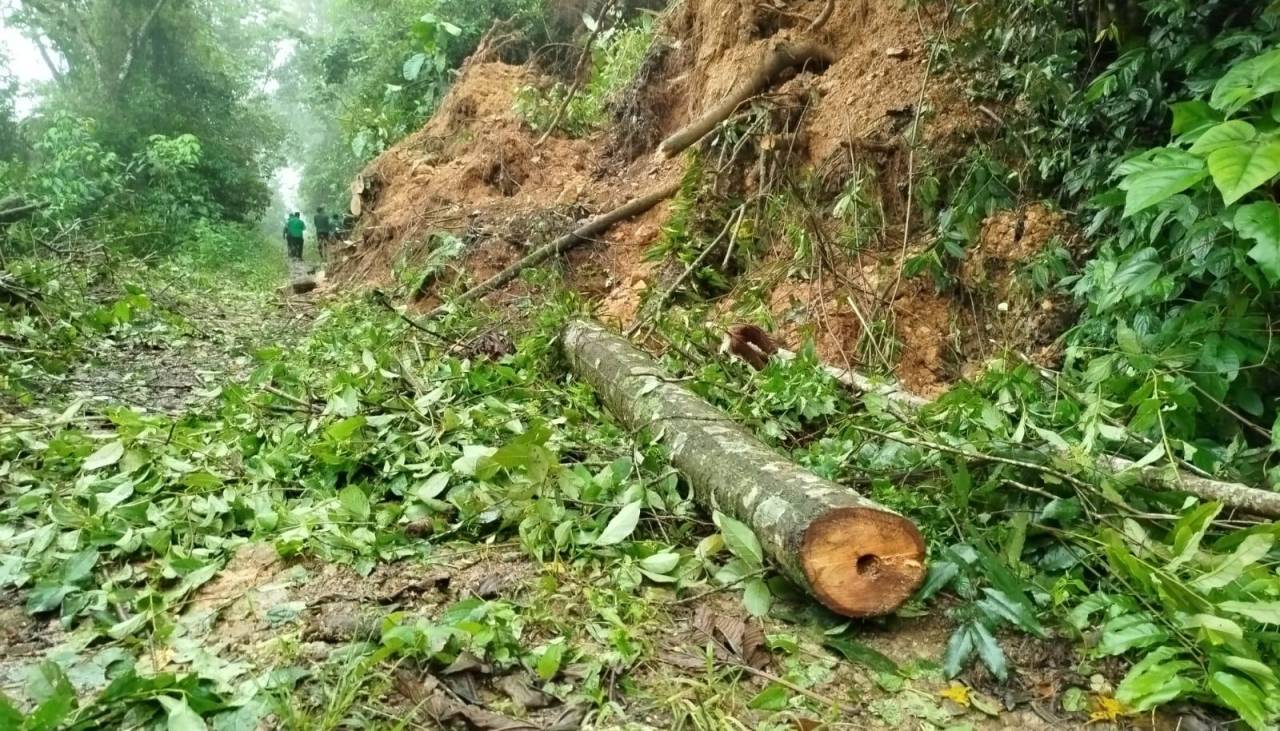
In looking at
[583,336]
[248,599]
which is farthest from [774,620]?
[583,336]

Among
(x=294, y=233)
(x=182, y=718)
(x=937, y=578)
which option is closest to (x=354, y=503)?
(x=182, y=718)

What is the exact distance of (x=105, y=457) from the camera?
9.87ft

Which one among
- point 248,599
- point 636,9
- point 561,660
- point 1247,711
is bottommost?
point 1247,711

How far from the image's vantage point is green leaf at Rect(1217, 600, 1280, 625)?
1.67 metres

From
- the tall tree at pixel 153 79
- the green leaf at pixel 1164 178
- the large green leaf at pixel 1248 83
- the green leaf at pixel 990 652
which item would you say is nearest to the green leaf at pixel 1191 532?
the green leaf at pixel 990 652

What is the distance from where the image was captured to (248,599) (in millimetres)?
2205

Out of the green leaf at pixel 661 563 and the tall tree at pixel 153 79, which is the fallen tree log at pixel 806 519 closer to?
the green leaf at pixel 661 563

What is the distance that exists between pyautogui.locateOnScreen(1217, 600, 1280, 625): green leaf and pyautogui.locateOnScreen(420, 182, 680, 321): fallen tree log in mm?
5545

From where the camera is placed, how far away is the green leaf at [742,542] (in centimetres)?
226

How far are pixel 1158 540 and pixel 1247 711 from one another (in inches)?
27.8

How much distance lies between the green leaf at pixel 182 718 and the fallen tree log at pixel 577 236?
211 inches

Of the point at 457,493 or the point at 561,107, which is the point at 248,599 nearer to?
the point at 457,493

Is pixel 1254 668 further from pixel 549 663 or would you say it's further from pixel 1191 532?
pixel 549 663

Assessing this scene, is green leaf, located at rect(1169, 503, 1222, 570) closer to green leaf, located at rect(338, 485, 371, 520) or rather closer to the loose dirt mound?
the loose dirt mound
